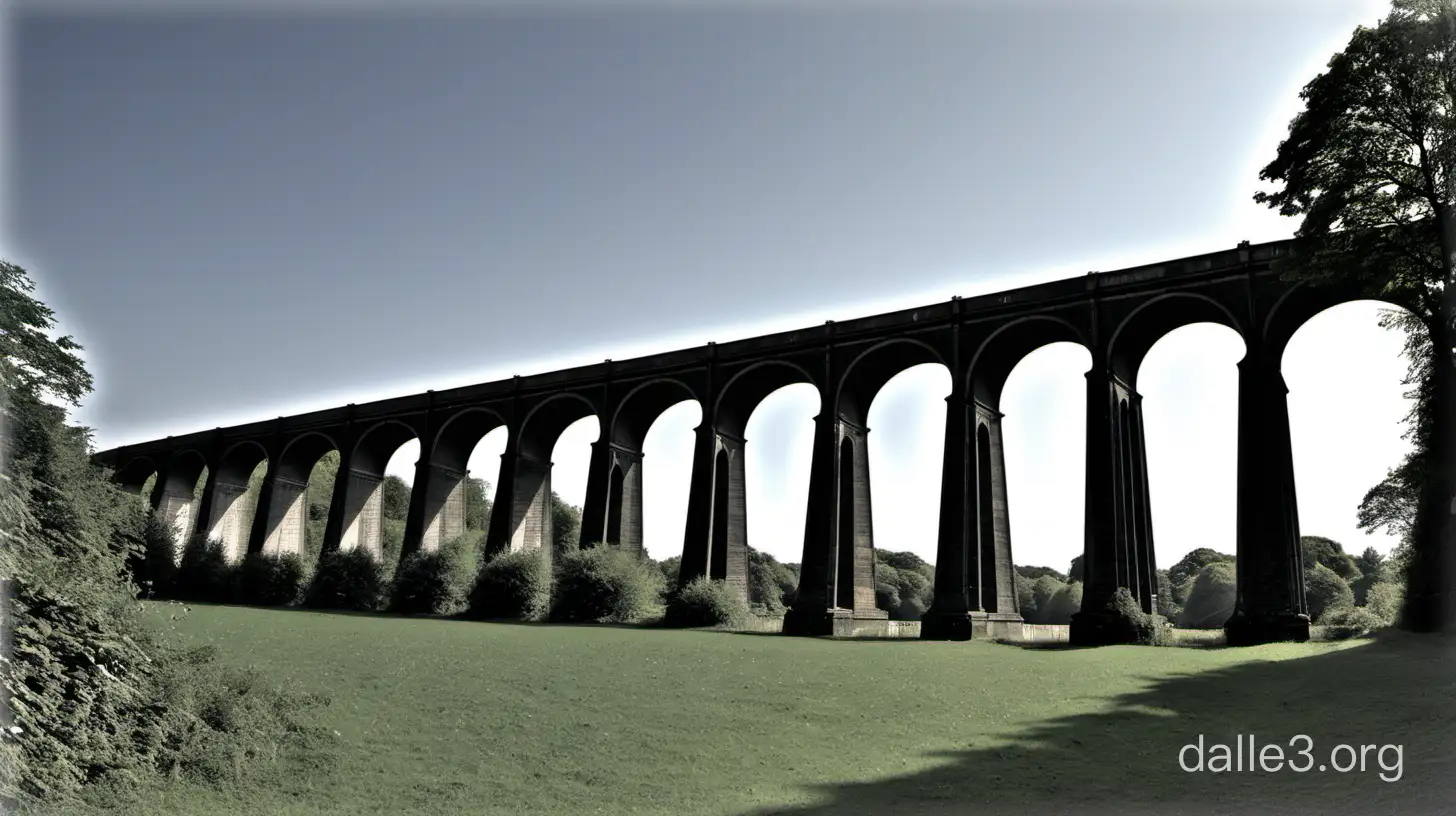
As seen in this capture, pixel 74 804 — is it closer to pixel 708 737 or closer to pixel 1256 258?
pixel 708 737

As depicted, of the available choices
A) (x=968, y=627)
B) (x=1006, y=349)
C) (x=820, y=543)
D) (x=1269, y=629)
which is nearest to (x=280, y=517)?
(x=820, y=543)

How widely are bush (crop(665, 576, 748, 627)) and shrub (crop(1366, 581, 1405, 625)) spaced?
21.0 m

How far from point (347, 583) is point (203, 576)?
12.6 m

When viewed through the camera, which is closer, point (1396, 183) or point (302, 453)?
point (1396, 183)

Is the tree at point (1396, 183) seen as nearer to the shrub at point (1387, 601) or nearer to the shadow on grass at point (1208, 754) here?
the shrub at point (1387, 601)

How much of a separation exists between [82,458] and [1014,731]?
21151 millimetres

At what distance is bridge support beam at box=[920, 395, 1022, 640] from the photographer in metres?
35.0

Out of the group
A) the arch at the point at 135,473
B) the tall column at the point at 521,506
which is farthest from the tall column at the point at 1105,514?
the arch at the point at 135,473

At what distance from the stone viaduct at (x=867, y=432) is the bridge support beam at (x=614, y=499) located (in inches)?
3.3

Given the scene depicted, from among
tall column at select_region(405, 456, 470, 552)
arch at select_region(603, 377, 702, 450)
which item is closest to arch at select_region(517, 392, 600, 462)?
arch at select_region(603, 377, 702, 450)

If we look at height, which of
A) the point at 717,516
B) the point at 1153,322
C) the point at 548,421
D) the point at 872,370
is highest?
the point at 1153,322

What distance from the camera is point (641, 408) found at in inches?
1895

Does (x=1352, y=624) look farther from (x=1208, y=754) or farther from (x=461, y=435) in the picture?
(x=461, y=435)

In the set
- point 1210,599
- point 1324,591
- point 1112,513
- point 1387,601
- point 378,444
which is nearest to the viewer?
point 1387,601
